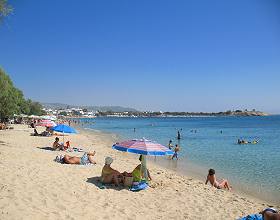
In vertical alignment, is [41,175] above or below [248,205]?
above

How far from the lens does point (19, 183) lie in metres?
9.55

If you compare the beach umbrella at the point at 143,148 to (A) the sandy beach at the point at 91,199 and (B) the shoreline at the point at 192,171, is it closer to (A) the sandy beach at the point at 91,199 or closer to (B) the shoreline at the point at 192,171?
(A) the sandy beach at the point at 91,199

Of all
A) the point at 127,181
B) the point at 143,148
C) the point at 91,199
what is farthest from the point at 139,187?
the point at 91,199

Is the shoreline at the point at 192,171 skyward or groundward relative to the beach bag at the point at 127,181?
groundward

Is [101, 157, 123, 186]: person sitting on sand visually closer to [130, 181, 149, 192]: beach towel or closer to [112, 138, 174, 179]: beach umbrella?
[130, 181, 149, 192]: beach towel

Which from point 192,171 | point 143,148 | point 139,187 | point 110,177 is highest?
point 143,148

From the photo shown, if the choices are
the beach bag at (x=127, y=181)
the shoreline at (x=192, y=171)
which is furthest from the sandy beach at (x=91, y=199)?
the shoreline at (x=192, y=171)

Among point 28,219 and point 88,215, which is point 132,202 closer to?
point 88,215

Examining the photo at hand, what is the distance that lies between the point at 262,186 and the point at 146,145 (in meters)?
7.68

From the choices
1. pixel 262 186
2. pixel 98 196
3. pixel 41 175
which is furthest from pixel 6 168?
pixel 262 186

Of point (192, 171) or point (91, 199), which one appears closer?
point (91, 199)

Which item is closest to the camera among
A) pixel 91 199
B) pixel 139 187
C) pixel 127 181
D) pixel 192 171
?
pixel 91 199

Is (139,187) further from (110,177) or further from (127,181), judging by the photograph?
(110,177)

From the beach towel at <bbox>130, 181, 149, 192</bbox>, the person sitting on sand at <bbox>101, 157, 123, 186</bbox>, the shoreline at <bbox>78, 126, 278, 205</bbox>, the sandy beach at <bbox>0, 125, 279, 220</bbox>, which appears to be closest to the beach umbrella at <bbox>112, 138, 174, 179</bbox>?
the person sitting on sand at <bbox>101, 157, 123, 186</bbox>
